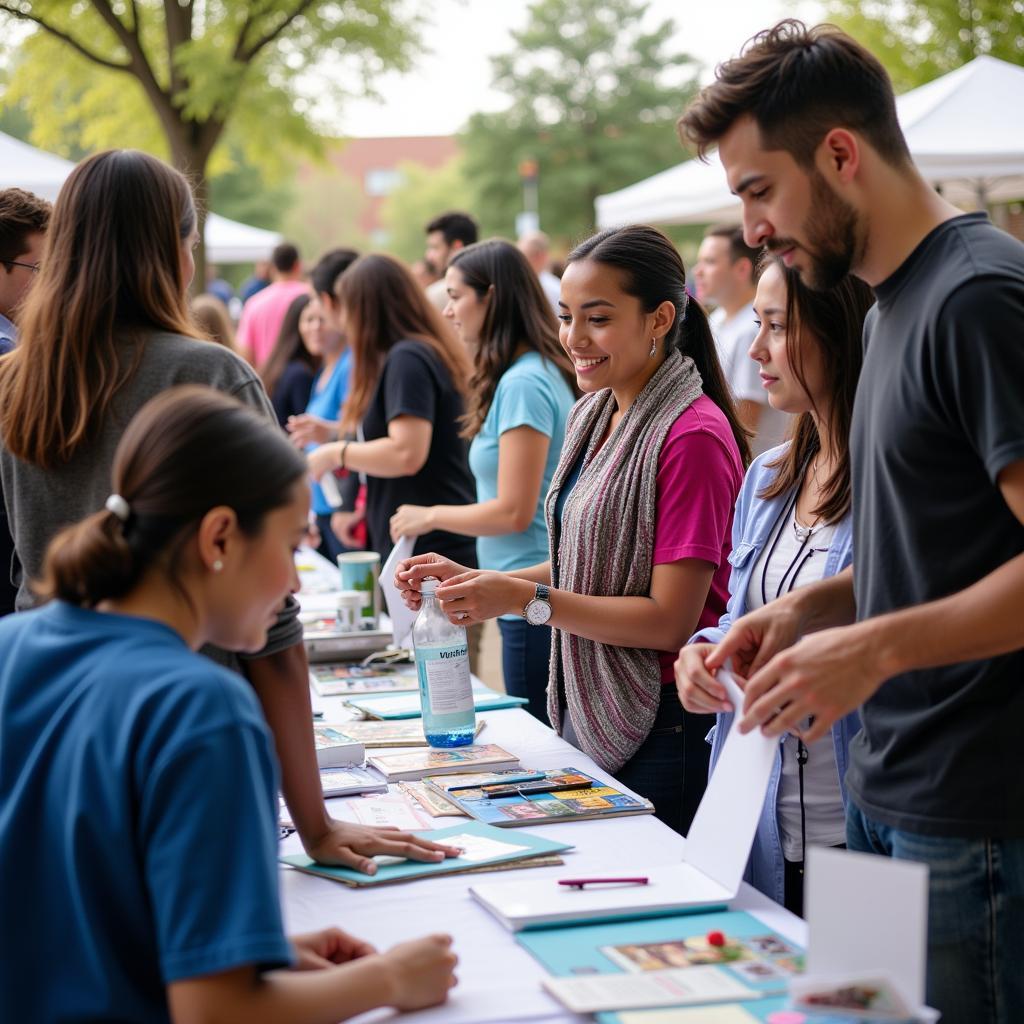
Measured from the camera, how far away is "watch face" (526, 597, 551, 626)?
2283 millimetres

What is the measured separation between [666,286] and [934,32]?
11.5m

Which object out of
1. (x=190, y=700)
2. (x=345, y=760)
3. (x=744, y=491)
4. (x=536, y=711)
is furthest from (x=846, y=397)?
(x=536, y=711)

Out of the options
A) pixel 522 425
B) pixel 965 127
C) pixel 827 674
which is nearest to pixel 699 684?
pixel 827 674

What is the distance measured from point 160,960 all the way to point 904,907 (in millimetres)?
678

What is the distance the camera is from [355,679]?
3.06 meters

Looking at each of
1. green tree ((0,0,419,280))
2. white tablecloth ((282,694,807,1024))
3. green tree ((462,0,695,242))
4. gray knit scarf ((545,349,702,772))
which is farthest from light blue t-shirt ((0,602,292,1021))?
green tree ((462,0,695,242))

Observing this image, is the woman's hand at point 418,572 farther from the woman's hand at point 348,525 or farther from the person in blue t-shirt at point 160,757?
the woman's hand at point 348,525

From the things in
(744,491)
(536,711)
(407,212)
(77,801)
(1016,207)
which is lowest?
(536,711)

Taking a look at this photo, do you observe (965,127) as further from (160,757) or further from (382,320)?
(160,757)

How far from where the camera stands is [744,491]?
228 centimetres

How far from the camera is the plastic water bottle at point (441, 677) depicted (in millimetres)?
2340

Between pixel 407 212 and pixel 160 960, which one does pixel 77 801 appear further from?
pixel 407 212

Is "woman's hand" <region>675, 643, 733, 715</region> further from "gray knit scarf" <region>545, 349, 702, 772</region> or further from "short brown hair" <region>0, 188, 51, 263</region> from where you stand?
"short brown hair" <region>0, 188, 51, 263</region>

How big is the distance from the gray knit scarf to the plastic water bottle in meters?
0.23
